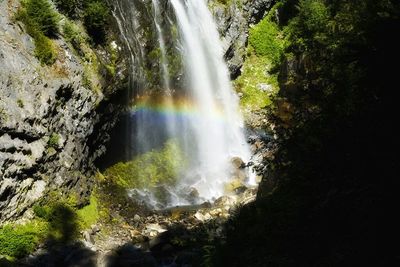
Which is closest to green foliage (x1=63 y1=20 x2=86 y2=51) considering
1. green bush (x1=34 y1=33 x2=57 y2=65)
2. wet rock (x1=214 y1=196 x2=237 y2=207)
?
green bush (x1=34 y1=33 x2=57 y2=65)

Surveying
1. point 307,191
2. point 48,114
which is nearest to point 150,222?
point 48,114

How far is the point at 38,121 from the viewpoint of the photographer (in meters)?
12.1

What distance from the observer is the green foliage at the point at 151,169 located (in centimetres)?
1577

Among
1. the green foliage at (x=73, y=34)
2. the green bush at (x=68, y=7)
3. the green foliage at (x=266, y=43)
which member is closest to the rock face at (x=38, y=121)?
the green foliage at (x=73, y=34)

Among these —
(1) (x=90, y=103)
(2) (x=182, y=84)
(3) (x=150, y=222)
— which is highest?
(2) (x=182, y=84)

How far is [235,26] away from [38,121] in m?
13.3

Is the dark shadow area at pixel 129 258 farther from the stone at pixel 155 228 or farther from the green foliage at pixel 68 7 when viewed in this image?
the green foliage at pixel 68 7

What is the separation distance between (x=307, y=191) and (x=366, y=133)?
1.43 meters

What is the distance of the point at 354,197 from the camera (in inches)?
235

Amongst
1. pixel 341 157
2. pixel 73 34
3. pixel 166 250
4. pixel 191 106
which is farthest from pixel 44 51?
pixel 341 157

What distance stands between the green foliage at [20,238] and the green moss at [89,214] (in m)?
1.45

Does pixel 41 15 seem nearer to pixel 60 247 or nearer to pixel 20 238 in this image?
pixel 20 238

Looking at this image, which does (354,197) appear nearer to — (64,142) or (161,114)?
(64,142)

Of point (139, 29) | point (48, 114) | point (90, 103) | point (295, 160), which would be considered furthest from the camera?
point (139, 29)
